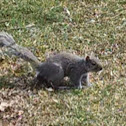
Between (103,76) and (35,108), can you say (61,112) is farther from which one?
(103,76)

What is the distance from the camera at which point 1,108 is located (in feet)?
22.8

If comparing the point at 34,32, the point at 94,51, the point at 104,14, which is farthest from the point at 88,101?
the point at 104,14

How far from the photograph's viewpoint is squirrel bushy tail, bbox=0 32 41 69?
777 centimetres

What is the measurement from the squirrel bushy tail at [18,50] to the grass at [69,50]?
228 millimetres

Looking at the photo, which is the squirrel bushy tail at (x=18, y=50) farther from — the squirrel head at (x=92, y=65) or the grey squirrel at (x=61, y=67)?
the squirrel head at (x=92, y=65)

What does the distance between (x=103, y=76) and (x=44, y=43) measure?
53.5 inches

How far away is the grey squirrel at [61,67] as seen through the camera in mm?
7684

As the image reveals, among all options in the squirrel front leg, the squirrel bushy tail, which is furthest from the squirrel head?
the squirrel bushy tail

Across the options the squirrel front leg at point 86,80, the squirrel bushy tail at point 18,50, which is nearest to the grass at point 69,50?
the squirrel front leg at point 86,80

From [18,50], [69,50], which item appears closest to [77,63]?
[18,50]

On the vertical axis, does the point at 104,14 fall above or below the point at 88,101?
→ above

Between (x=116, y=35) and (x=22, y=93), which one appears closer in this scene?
(x=22, y=93)

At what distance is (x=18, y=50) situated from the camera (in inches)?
309

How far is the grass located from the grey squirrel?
18 cm
